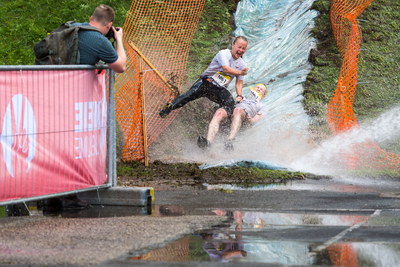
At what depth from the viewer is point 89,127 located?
20.9 ft

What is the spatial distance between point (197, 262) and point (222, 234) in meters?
0.92

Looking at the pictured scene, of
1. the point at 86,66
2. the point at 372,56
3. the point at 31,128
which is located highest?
the point at 372,56

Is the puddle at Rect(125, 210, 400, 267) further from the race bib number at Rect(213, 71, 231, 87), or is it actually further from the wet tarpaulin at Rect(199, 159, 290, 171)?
the race bib number at Rect(213, 71, 231, 87)

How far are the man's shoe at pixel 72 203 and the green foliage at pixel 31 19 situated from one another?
7.79m

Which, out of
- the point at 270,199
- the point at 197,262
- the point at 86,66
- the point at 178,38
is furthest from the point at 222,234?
the point at 178,38

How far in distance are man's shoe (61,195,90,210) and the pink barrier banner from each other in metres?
0.26

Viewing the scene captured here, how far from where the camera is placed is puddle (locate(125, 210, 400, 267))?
4.14 m

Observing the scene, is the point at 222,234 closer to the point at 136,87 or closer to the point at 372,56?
the point at 136,87

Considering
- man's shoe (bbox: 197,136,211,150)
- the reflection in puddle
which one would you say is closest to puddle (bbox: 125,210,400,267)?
the reflection in puddle

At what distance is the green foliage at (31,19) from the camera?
13916 millimetres

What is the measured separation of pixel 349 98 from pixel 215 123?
282cm

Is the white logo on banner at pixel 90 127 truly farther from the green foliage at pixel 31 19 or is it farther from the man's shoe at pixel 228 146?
the green foliage at pixel 31 19

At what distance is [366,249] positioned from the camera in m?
4.38

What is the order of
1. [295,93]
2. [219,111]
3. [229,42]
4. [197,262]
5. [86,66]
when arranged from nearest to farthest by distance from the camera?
1. [197,262]
2. [86,66]
3. [219,111]
4. [295,93]
5. [229,42]
